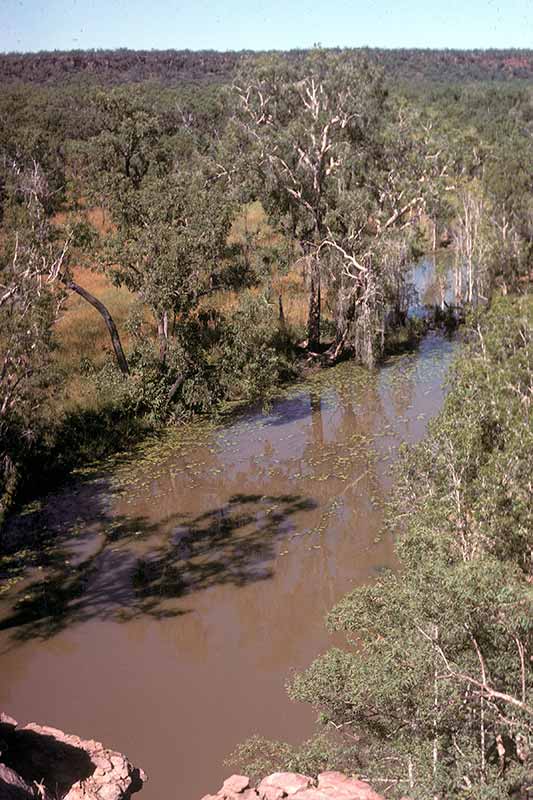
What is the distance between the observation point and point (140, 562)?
17203mm

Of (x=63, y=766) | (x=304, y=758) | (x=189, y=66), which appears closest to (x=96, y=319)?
(x=63, y=766)

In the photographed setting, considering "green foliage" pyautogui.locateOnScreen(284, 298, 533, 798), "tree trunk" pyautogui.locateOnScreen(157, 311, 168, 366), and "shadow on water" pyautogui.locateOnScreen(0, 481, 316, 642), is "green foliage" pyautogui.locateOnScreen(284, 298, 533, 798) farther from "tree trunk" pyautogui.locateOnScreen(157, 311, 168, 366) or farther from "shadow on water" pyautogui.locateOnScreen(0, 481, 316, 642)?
"tree trunk" pyautogui.locateOnScreen(157, 311, 168, 366)

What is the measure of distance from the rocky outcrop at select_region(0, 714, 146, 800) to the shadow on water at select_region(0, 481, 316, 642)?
4682 millimetres

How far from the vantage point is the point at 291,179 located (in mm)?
27203

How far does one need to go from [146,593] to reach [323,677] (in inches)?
279

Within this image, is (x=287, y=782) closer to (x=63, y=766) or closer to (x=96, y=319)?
(x=63, y=766)

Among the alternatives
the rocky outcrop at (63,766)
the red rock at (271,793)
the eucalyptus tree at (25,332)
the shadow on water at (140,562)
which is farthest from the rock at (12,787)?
the eucalyptus tree at (25,332)

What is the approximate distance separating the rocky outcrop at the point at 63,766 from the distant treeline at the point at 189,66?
76333 mm

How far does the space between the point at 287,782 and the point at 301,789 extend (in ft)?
0.79

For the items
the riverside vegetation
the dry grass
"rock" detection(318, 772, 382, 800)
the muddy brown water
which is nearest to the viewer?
"rock" detection(318, 772, 382, 800)

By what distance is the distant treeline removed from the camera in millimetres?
100688

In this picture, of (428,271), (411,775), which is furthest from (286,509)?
(428,271)

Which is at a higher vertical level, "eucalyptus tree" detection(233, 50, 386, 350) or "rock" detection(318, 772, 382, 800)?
"eucalyptus tree" detection(233, 50, 386, 350)

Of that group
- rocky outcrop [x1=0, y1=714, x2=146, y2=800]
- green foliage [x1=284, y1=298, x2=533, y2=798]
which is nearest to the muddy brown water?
rocky outcrop [x1=0, y1=714, x2=146, y2=800]
